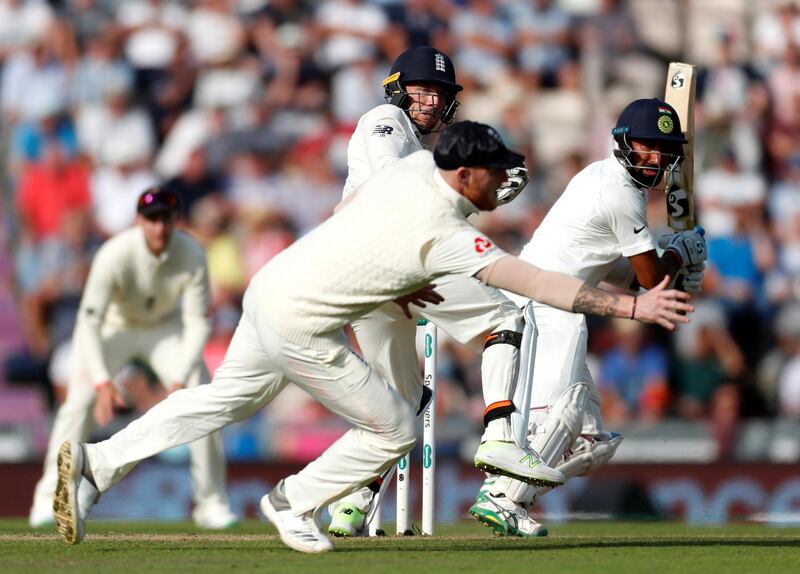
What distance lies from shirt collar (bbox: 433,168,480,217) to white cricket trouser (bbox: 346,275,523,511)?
756mm

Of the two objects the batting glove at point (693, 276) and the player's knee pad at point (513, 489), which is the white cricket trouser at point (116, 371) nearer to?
the player's knee pad at point (513, 489)

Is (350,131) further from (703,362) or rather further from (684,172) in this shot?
(684,172)

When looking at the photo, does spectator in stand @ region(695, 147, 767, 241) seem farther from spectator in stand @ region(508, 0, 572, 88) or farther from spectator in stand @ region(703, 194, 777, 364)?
spectator in stand @ region(508, 0, 572, 88)

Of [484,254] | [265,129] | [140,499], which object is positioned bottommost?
[140,499]

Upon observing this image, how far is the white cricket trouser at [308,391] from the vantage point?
5.89m

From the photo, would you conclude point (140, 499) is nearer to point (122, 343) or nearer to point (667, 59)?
point (122, 343)

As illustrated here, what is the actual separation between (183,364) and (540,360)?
123 inches

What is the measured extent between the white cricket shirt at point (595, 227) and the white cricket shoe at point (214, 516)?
3.13 metres

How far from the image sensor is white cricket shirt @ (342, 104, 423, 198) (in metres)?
6.98

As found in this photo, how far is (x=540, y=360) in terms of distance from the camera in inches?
290

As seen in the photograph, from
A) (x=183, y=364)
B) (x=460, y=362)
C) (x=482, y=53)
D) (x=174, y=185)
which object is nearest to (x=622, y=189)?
(x=183, y=364)

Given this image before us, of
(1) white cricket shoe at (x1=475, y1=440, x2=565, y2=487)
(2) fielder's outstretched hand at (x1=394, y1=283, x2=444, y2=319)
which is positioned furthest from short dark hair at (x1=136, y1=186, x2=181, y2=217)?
(1) white cricket shoe at (x1=475, y1=440, x2=565, y2=487)

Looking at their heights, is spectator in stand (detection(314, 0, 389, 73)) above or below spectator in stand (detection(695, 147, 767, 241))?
above

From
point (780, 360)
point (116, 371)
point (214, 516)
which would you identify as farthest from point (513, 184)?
point (780, 360)
